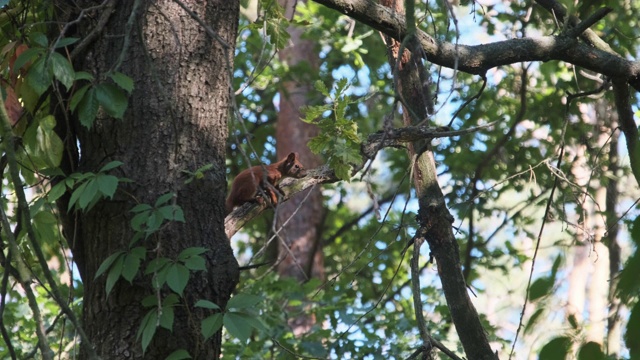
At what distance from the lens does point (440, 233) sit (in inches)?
145

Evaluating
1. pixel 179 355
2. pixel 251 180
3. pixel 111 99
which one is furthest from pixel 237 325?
pixel 251 180

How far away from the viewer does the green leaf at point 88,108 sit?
2398 mm

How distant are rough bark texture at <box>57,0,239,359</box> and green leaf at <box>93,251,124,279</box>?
91mm

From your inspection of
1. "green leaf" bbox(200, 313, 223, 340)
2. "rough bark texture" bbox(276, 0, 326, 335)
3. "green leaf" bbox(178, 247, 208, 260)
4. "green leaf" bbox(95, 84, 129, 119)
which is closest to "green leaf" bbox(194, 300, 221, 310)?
"green leaf" bbox(200, 313, 223, 340)

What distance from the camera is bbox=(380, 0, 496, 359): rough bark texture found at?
343cm

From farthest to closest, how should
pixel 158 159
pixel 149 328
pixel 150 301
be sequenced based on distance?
1. pixel 158 159
2. pixel 150 301
3. pixel 149 328

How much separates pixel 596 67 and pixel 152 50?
Result: 194 centimetres

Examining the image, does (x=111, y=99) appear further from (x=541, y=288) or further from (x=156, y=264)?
(x=541, y=288)

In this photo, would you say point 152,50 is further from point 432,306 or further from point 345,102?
point 432,306

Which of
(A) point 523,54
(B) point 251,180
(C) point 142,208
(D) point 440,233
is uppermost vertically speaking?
(B) point 251,180

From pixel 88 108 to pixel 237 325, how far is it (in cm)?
79

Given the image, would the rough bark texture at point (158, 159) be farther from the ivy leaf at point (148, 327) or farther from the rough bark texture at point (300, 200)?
the rough bark texture at point (300, 200)

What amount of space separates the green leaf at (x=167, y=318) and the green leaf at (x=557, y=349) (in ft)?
4.89

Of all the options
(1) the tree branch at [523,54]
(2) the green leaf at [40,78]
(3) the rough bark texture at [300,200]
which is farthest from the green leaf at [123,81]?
(3) the rough bark texture at [300,200]
